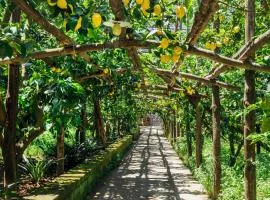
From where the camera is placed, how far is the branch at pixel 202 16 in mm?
3291

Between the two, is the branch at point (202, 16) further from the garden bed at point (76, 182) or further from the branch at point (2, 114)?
the branch at point (2, 114)

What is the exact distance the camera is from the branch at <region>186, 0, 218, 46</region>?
10.8 feet

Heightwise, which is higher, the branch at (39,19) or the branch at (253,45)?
the branch at (39,19)

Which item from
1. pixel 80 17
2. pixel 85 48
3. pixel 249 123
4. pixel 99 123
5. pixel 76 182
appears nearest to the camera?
pixel 80 17

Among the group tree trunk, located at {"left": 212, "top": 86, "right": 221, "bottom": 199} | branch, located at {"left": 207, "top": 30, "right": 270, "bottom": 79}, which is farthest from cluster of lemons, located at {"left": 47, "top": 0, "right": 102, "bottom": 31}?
tree trunk, located at {"left": 212, "top": 86, "right": 221, "bottom": 199}

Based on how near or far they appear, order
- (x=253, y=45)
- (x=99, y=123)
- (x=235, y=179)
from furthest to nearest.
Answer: (x=99, y=123) < (x=235, y=179) < (x=253, y=45)

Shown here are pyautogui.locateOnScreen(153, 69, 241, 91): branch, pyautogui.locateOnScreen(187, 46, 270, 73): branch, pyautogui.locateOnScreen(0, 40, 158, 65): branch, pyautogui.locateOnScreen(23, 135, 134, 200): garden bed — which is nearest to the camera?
pyautogui.locateOnScreen(0, 40, 158, 65): branch

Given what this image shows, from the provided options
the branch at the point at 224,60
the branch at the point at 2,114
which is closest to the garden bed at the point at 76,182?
the branch at the point at 2,114

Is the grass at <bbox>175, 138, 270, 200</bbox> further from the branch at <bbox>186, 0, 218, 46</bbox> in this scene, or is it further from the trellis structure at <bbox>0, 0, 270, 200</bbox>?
the branch at <bbox>186, 0, 218, 46</bbox>

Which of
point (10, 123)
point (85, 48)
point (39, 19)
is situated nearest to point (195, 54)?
point (85, 48)

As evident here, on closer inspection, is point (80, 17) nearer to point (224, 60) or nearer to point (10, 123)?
point (224, 60)

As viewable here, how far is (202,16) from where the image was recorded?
144 inches

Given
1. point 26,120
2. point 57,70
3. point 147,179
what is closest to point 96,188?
point 147,179

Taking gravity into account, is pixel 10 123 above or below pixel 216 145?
above
